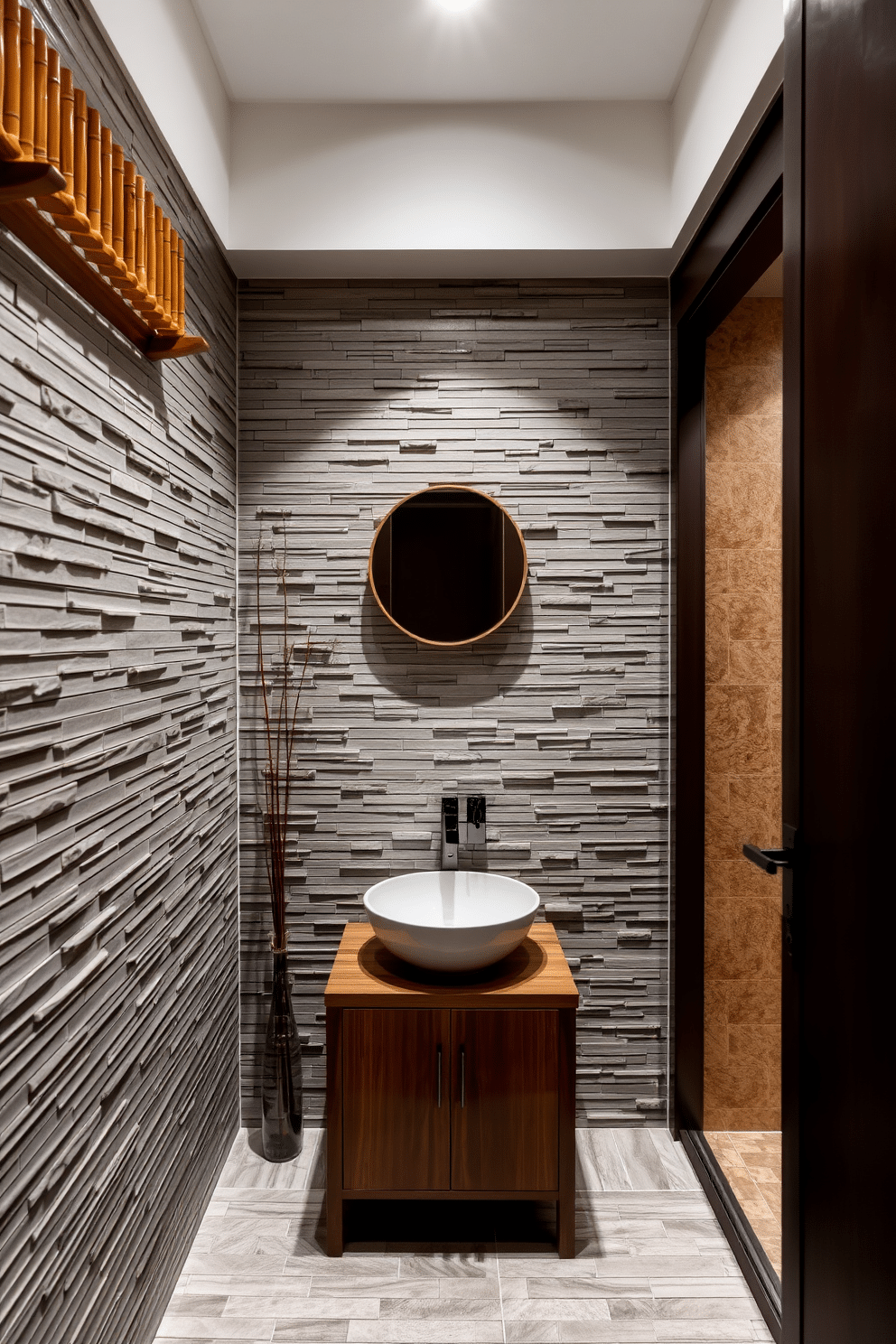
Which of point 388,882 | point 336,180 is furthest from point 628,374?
point 388,882

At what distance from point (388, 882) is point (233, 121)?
2.03 meters

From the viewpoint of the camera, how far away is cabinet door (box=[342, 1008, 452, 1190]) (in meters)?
1.98

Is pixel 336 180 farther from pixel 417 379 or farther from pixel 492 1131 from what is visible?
pixel 492 1131

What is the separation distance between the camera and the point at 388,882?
2295 mm

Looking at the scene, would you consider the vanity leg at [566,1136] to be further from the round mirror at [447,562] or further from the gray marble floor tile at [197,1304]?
the round mirror at [447,562]

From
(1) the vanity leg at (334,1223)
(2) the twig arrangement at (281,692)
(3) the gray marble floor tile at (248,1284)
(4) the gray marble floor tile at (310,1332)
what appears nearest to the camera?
(4) the gray marble floor tile at (310,1332)

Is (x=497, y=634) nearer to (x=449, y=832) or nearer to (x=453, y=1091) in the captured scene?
(x=449, y=832)

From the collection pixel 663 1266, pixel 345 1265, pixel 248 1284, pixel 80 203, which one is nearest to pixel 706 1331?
pixel 663 1266

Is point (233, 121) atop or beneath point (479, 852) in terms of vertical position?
atop

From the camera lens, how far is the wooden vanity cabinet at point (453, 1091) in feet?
6.49

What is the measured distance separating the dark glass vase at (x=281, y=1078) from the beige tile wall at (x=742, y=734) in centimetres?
115

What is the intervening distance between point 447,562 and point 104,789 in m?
1.25

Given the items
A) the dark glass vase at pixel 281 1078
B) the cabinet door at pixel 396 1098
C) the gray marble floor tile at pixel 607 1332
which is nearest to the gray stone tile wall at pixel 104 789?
the dark glass vase at pixel 281 1078

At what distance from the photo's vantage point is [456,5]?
188cm
